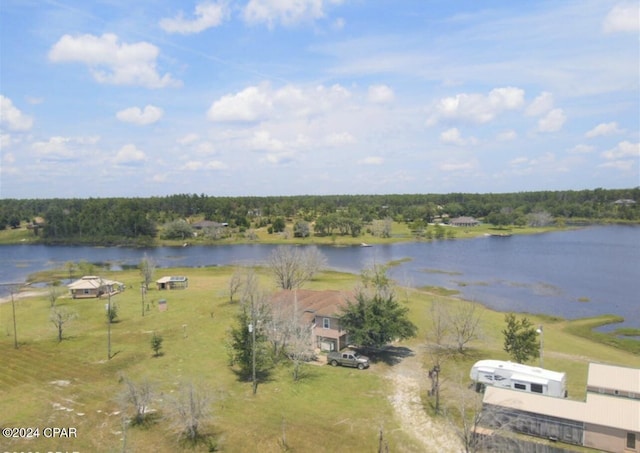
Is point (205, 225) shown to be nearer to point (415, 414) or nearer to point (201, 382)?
point (201, 382)

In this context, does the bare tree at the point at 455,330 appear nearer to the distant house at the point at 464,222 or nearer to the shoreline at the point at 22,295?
the shoreline at the point at 22,295

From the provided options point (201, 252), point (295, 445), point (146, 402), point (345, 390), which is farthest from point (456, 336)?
point (201, 252)

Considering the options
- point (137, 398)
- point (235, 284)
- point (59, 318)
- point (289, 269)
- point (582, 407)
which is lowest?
point (582, 407)

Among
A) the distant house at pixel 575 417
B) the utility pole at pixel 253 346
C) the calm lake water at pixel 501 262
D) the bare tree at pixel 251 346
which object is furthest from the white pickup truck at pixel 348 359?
the calm lake water at pixel 501 262

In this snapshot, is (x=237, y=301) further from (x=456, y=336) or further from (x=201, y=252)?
(x=201, y=252)

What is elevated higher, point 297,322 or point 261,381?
point 297,322

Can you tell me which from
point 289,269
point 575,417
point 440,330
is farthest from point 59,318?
point 575,417
